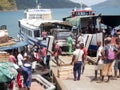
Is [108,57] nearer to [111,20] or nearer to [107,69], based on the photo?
[107,69]

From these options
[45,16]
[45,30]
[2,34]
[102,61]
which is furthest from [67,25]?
[102,61]

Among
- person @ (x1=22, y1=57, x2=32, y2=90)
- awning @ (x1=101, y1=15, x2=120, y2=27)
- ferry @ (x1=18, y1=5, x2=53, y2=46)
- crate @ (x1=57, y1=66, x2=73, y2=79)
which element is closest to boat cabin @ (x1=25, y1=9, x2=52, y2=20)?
ferry @ (x1=18, y1=5, x2=53, y2=46)

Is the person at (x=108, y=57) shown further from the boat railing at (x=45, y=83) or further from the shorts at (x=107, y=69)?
the boat railing at (x=45, y=83)

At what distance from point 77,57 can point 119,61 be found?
1.75 m

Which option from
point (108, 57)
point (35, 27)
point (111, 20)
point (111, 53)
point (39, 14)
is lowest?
point (39, 14)

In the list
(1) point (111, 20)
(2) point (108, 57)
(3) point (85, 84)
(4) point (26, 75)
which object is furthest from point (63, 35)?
(4) point (26, 75)

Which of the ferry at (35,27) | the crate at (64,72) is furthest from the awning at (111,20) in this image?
the crate at (64,72)

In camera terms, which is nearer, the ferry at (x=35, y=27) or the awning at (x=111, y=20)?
the awning at (x=111, y=20)

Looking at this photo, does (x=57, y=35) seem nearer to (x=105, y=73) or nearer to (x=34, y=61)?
(x=34, y=61)

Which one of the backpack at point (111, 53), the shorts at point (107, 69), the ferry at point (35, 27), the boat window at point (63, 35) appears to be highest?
the backpack at point (111, 53)

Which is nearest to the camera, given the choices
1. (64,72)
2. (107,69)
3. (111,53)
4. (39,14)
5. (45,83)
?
(111,53)

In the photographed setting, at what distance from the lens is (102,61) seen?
16.3m

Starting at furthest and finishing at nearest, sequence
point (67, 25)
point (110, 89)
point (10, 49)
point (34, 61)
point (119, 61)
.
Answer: point (67, 25), point (34, 61), point (10, 49), point (119, 61), point (110, 89)

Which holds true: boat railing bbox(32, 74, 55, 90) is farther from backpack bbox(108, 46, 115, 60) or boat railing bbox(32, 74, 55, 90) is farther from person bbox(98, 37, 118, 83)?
backpack bbox(108, 46, 115, 60)
